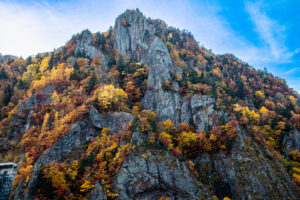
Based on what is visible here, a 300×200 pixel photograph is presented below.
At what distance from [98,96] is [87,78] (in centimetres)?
1127

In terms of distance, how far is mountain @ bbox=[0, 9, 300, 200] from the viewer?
28.8m

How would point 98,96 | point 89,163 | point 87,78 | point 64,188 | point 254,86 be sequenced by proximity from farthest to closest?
point 254,86, point 87,78, point 98,96, point 89,163, point 64,188

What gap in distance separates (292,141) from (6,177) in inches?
2652

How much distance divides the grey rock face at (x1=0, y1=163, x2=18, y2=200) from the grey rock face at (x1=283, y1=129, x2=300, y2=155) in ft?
210

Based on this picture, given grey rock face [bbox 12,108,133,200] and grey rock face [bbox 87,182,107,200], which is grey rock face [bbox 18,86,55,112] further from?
grey rock face [bbox 87,182,107,200]

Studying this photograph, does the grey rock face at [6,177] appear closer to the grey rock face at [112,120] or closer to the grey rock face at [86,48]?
the grey rock face at [112,120]

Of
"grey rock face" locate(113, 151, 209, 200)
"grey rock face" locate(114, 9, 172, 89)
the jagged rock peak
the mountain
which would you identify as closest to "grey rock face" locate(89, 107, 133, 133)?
the mountain

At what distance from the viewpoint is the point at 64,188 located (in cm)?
2748

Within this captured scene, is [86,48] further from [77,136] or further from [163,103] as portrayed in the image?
[77,136]

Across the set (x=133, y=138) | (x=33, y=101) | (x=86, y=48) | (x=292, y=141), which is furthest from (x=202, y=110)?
(x=86, y=48)

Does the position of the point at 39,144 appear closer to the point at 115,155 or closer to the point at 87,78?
the point at 115,155

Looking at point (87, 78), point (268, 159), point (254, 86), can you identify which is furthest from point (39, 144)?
point (254, 86)

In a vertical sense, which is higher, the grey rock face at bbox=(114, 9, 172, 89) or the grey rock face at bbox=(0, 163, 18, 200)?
the grey rock face at bbox=(114, 9, 172, 89)

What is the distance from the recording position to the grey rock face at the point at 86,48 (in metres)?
68.3
